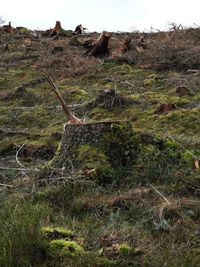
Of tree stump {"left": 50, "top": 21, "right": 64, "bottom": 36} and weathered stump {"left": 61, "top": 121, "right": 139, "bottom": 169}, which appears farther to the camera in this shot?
tree stump {"left": 50, "top": 21, "right": 64, "bottom": 36}

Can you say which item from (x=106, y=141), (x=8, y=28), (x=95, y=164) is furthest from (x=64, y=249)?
(x=8, y=28)

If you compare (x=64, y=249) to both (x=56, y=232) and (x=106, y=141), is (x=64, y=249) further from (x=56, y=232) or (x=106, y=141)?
(x=106, y=141)

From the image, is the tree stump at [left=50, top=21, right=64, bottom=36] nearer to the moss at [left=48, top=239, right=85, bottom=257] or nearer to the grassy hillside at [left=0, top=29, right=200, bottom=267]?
the grassy hillside at [left=0, top=29, right=200, bottom=267]

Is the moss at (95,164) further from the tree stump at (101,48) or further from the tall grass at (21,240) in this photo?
the tree stump at (101,48)

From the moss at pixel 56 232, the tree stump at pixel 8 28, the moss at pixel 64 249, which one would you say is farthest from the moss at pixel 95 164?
the tree stump at pixel 8 28

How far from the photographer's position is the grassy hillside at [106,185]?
3.96m

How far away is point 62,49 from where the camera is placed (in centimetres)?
1662

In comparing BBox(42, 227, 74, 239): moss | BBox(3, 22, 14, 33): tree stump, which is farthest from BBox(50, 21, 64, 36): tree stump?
BBox(42, 227, 74, 239): moss

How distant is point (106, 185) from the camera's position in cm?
572

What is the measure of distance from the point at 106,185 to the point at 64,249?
5.82 feet

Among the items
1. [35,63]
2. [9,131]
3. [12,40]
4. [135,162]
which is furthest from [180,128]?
[12,40]

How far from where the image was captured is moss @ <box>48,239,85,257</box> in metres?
3.94

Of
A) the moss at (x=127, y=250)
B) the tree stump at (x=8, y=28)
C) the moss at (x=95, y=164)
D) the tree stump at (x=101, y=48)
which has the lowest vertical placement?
the tree stump at (x=8, y=28)

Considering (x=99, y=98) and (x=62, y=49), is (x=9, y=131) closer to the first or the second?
(x=99, y=98)
